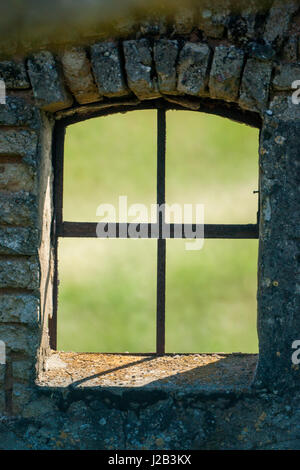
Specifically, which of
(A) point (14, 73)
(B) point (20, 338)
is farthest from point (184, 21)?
(B) point (20, 338)

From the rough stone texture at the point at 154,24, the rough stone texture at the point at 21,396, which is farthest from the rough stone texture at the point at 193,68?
the rough stone texture at the point at 21,396

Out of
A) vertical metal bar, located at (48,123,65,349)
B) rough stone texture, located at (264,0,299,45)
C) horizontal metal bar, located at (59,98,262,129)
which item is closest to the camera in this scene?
rough stone texture, located at (264,0,299,45)

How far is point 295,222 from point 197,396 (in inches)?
35.3

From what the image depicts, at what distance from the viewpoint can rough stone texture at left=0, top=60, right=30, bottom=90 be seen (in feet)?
7.65

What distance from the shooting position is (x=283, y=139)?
2.30m

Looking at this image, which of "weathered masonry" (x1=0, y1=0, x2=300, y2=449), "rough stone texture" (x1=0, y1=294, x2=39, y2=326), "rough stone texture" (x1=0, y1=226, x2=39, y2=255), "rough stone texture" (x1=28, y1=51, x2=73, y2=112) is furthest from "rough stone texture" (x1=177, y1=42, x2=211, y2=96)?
"rough stone texture" (x1=0, y1=294, x2=39, y2=326)

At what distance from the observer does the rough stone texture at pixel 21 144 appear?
233 centimetres

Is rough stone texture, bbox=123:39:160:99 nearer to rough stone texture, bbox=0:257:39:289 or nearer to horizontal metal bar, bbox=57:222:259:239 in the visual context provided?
horizontal metal bar, bbox=57:222:259:239

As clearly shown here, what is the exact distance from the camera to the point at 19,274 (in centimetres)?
236

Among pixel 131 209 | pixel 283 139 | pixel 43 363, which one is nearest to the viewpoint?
pixel 283 139

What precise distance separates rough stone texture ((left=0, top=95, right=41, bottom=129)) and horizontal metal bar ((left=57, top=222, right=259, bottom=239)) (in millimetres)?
547

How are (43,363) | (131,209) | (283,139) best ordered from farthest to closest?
1. (131,209)
2. (43,363)
3. (283,139)
